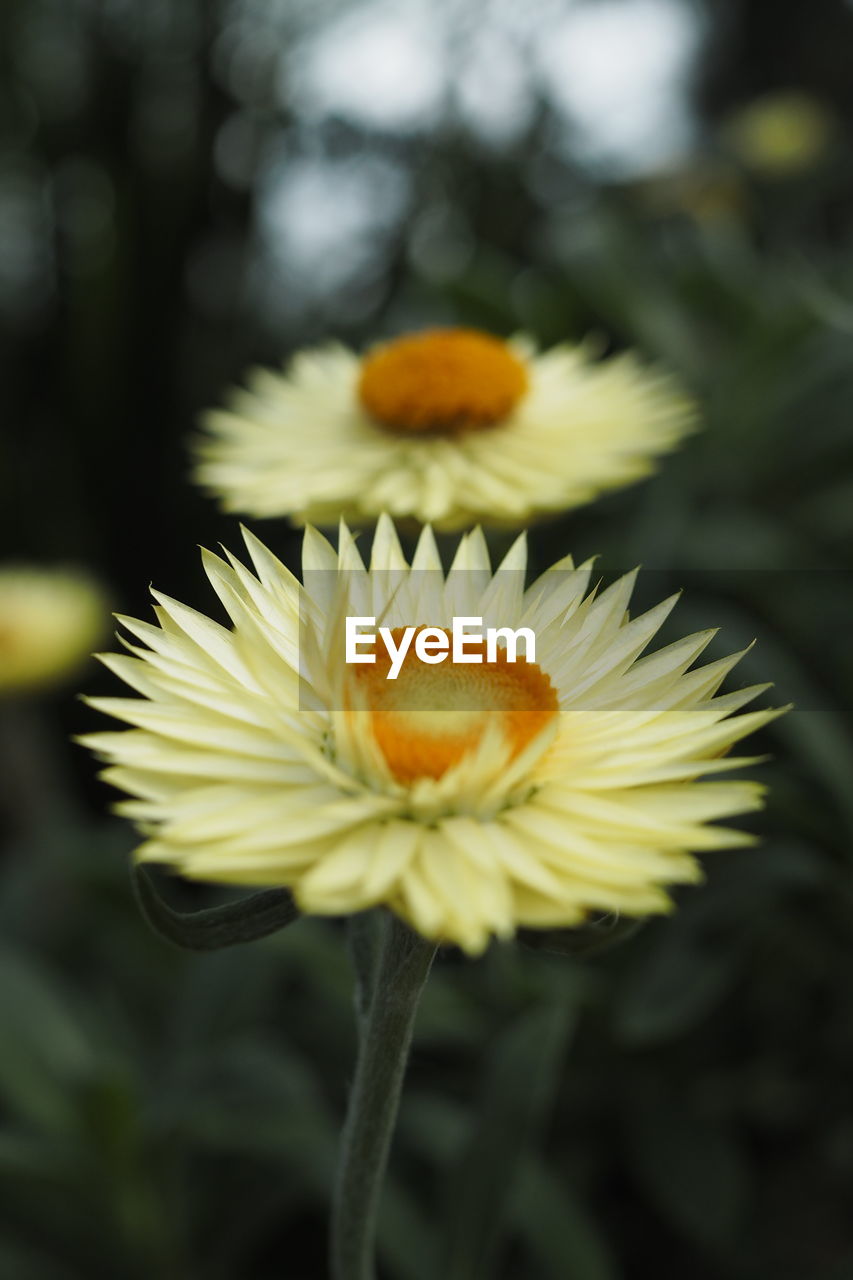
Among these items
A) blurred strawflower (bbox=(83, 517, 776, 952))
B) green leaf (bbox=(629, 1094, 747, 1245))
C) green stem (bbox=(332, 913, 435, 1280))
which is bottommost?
green leaf (bbox=(629, 1094, 747, 1245))

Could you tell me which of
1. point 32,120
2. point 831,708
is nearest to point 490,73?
point 32,120

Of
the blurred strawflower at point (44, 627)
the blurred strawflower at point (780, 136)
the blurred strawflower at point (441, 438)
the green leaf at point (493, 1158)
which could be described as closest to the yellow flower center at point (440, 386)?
the blurred strawflower at point (441, 438)

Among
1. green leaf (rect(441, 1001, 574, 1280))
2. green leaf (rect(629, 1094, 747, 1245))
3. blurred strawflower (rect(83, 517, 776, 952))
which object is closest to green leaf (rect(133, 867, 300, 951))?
blurred strawflower (rect(83, 517, 776, 952))

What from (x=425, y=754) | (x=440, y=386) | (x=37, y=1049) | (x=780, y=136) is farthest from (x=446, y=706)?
(x=780, y=136)

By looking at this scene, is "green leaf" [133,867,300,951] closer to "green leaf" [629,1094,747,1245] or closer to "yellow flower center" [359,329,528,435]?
"yellow flower center" [359,329,528,435]

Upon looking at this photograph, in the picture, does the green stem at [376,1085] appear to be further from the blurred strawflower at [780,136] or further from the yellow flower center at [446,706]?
the blurred strawflower at [780,136]

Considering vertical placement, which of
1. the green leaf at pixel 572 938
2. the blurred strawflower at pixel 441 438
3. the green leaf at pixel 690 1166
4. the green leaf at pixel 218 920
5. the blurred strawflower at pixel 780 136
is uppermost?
the blurred strawflower at pixel 780 136

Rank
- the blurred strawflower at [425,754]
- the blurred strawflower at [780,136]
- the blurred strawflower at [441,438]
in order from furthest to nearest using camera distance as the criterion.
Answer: the blurred strawflower at [780,136]
the blurred strawflower at [441,438]
the blurred strawflower at [425,754]
